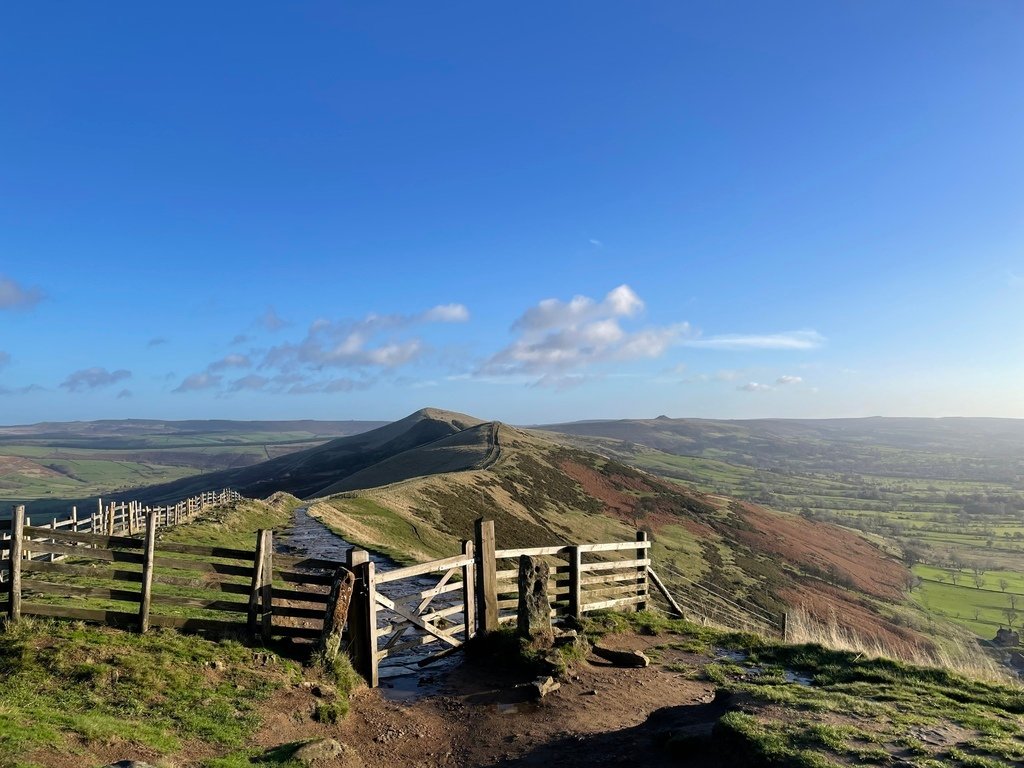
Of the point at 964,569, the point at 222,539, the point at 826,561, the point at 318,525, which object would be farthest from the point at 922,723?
the point at 964,569

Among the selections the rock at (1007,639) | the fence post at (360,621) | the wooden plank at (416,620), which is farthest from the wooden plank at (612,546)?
the rock at (1007,639)

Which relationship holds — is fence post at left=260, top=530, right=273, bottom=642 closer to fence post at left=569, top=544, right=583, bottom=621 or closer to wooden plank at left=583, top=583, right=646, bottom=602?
fence post at left=569, top=544, right=583, bottom=621

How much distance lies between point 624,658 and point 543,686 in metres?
2.53

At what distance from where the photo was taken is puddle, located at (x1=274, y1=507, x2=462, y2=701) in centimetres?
1155

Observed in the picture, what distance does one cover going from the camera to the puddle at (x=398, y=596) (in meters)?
11.6

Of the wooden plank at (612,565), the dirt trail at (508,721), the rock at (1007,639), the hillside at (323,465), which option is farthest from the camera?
the hillside at (323,465)

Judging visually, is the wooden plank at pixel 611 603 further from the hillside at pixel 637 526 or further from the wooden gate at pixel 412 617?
the hillside at pixel 637 526

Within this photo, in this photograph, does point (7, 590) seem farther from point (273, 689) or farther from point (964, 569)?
point (964, 569)

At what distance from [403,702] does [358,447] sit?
15287 cm

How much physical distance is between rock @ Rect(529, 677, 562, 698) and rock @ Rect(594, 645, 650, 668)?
1859 mm

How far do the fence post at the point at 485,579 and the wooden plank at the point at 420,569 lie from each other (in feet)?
1.38

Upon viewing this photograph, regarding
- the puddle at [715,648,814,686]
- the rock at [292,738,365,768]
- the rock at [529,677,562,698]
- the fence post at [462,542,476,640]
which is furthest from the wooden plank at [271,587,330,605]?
the puddle at [715,648,814,686]

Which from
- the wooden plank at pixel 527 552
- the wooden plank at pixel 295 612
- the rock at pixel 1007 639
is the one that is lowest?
the rock at pixel 1007 639

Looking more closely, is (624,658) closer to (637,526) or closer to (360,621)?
(360,621)
